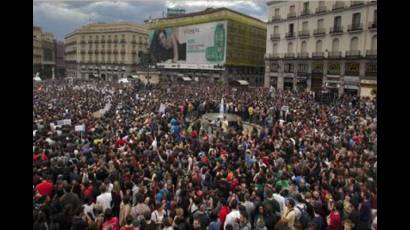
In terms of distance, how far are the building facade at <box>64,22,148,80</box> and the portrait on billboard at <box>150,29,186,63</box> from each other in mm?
10277

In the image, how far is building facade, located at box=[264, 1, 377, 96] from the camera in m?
39.1

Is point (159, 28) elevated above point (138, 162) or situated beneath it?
elevated above

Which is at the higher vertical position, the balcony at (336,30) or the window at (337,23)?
the window at (337,23)

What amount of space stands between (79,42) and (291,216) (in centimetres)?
9347

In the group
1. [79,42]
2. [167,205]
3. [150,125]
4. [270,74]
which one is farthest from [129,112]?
[79,42]

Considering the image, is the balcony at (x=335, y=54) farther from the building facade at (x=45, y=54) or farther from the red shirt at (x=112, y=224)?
the building facade at (x=45, y=54)

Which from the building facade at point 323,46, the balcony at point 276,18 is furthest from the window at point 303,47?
the balcony at point 276,18

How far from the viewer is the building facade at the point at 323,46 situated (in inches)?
1538

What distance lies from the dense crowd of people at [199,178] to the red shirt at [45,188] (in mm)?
21

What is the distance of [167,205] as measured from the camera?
7.68 meters

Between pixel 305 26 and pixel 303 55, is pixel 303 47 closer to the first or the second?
pixel 303 55

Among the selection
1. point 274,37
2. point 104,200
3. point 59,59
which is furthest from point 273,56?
point 59,59

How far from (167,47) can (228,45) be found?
16434mm
